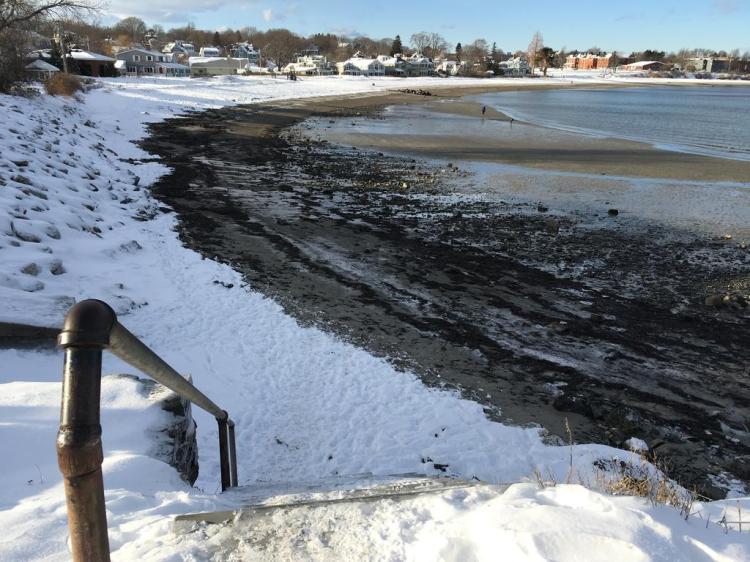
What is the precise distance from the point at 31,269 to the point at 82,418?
8.59 m

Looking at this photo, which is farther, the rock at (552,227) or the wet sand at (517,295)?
the rock at (552,227)

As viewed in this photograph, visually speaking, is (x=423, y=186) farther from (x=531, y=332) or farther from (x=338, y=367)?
(x=338, y=367)

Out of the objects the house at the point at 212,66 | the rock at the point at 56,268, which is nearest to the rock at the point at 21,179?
the rock at the point at 56,268

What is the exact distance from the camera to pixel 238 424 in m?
6.53

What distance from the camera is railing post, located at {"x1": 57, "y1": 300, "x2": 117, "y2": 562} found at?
1598 mm

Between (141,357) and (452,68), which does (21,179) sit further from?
(452,68)

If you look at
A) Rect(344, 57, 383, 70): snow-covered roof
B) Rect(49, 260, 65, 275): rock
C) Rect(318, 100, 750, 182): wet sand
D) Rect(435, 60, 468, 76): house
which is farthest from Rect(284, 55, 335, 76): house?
Rect(49, 260, 65, 275): rock

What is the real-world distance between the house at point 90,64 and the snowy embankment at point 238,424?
6761 centimetres

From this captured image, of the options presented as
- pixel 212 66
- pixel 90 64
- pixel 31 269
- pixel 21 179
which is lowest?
pixel 31 269

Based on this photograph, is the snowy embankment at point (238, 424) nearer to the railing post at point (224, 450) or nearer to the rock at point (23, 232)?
the rock at point (23, 232)

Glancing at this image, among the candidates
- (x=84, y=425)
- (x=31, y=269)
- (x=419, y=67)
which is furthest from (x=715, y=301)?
(x=419, y=67)

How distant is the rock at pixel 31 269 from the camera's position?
8641 millimetres

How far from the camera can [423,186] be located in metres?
20.4

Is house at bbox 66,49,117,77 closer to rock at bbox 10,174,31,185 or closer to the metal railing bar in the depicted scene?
rock at bbox 10,174,31,185
